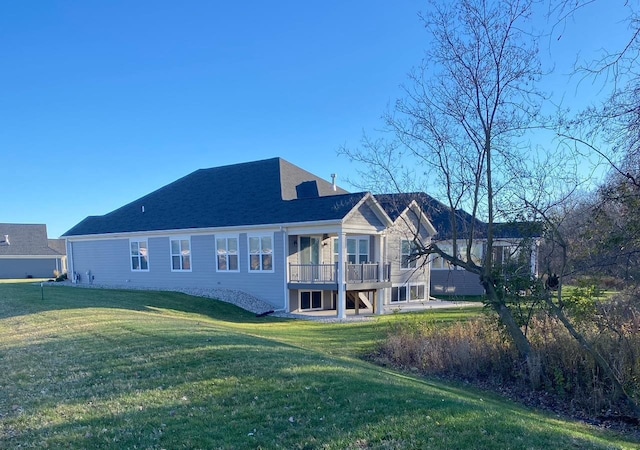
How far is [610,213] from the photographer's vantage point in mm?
7660

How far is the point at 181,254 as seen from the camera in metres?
23.0

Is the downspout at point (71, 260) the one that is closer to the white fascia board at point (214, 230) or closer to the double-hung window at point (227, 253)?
the white fascia board at point (214, 230)

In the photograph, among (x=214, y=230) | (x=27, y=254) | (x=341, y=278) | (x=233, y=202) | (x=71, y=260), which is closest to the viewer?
(x=341, y=278)

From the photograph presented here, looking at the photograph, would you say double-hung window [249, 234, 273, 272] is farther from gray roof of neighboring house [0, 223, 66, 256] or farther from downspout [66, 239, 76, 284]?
gray roof of neighboring house [0, 223, 66, 256]

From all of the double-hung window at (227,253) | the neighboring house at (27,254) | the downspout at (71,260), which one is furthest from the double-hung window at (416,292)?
the neighboring house at (27,254)

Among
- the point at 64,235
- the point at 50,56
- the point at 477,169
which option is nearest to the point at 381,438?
the point at 477,169

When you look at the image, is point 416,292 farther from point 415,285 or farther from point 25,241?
point 25,241

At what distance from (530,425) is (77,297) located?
1696 centimetres

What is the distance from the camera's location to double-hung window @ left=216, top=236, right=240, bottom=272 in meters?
21.0

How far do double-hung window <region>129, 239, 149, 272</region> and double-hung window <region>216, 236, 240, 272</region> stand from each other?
5351 millimetres

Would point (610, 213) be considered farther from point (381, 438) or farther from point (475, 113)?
point (381, 438)

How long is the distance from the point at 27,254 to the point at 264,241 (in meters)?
38.8

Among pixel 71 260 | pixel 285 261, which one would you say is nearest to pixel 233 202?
pixel 285 261

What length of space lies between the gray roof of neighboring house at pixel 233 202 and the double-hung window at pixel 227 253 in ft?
2.62
